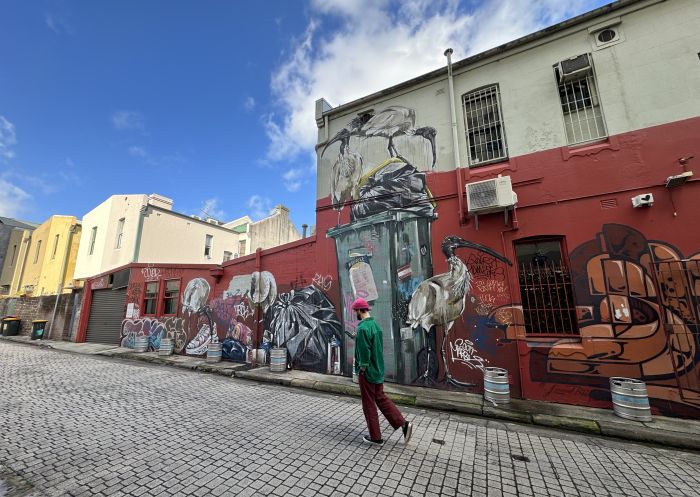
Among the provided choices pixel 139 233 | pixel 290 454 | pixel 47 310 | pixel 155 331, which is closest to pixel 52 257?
pixel 47 310

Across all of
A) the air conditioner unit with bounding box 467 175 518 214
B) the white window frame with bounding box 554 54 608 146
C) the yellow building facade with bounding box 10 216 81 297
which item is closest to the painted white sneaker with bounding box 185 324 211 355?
the air conditioner unit with bounding box 467 175 518 214

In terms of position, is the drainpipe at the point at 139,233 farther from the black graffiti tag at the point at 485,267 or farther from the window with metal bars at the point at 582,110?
the window with metal bars at the point at 582,110

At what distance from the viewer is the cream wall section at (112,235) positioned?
16969 millimetres

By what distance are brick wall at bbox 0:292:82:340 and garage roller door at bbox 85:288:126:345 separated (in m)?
1.25

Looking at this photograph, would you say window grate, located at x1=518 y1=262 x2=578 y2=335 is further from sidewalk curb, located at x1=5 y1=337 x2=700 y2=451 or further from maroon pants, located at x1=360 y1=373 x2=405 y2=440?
maroon pants, located at x1=360 y1=373 x2=405 y2=440

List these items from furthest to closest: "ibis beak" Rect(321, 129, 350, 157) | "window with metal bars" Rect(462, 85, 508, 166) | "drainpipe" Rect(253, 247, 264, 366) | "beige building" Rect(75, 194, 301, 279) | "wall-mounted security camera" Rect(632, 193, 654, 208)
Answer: "beige building" Rect(75, 194, 301, 279) < "drainpipe" Rect(253, 247, 264, 366) < "ibis beak" Rect(321, 129, 350, 157) < "window with metal bars" Rect(462, 85, 508, 166) < "wall-mounted security camera" Rect(632, 193, 654, 208)

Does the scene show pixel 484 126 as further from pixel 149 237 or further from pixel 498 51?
pixel 149 237

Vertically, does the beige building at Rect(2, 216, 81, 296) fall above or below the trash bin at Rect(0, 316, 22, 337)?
above

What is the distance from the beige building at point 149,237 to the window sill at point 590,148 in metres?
19.5

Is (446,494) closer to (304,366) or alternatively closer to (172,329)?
(304,366)

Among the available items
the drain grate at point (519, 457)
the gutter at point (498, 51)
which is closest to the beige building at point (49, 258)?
the gutter at point (498, 51)

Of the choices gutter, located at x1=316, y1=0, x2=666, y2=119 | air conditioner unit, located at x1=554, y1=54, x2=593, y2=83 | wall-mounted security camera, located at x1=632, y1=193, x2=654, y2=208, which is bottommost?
wall-mounted security camera, located at x1=632, y1=193, x2=654, y2=208

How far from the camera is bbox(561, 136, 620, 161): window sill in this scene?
5.96 metres

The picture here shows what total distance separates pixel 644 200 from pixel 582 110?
2365mm
